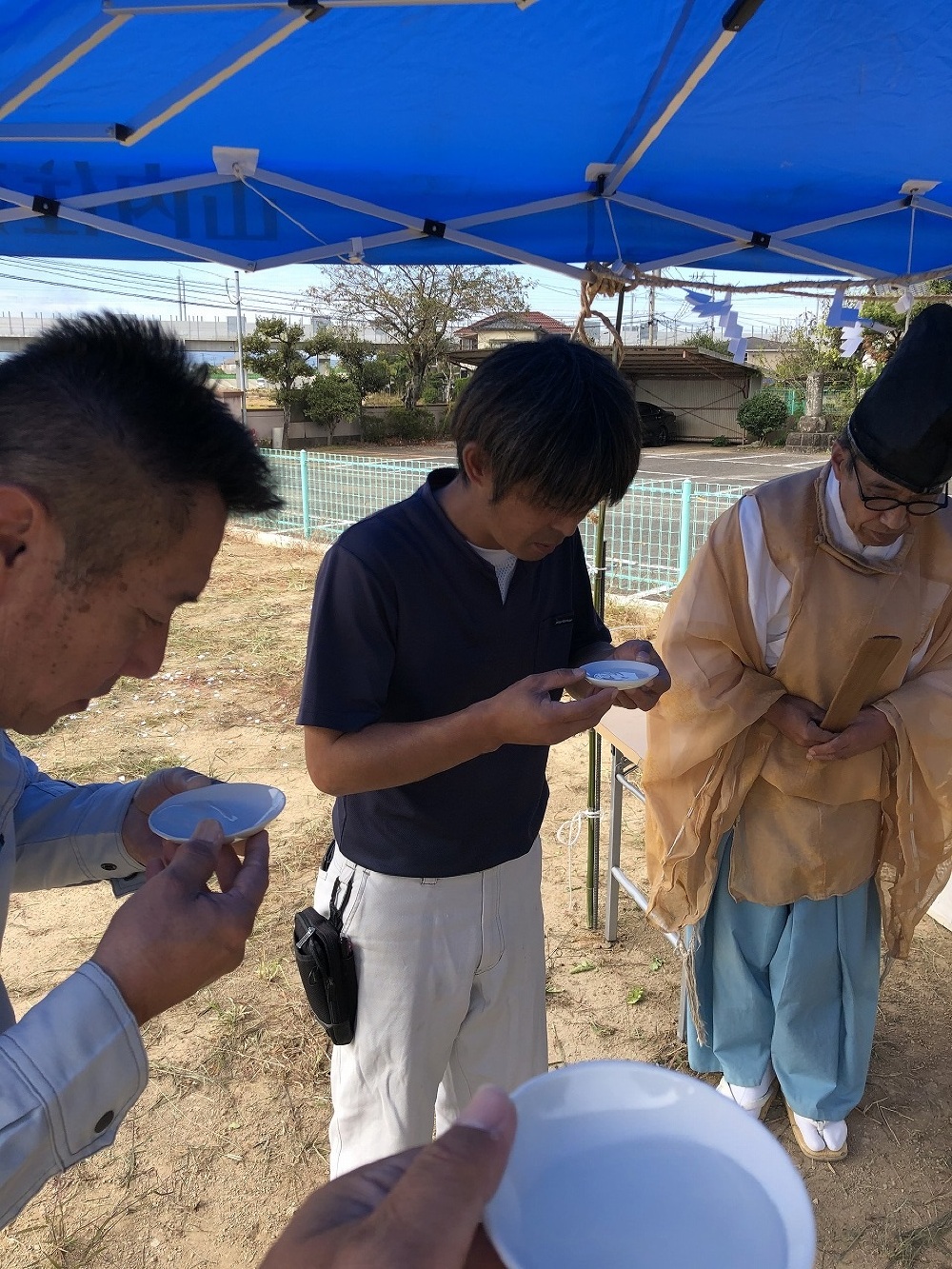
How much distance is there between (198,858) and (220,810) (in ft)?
0.82

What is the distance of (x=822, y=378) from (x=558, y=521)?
99.6 ft

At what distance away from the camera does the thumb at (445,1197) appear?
573mm

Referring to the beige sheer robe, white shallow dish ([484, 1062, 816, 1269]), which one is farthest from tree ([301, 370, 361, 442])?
white shallow dish ([484, 1062, 816, 1269])

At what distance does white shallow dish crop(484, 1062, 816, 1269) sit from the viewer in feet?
2.25

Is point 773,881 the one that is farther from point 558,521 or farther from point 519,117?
point 519,117

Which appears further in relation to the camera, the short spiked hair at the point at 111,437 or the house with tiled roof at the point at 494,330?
the house with tiled roof at the point at 494,330

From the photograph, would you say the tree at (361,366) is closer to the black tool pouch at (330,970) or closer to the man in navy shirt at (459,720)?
the man in navy shirt at (459,720)

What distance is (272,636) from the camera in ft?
24.9

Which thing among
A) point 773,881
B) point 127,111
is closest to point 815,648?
point 773,881

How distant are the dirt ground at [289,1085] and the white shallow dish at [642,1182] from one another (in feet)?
6.02

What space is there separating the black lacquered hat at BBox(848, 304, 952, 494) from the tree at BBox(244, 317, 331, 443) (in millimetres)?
23402

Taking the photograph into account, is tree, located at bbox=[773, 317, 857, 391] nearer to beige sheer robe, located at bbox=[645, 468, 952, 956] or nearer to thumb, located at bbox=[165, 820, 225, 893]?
beige sheer robe, located at bbox=[645, 468, 952, 956]

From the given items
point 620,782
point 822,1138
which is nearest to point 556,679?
point 620,782

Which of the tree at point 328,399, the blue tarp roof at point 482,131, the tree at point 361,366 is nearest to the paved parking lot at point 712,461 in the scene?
the tree at point 328,399
